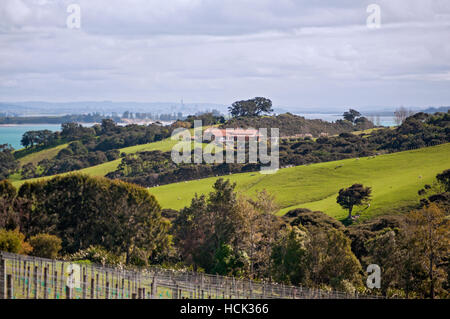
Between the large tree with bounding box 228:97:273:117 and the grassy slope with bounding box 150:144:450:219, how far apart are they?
77.2 metres

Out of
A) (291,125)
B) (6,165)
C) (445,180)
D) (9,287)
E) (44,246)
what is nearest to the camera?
(9,287)

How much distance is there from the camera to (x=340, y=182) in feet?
243

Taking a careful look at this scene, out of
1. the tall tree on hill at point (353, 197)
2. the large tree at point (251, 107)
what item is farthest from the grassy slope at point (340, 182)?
the large tree at point (251, 107)

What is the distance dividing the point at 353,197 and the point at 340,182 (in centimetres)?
1713

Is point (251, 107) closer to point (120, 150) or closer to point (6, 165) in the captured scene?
point (120, 150)

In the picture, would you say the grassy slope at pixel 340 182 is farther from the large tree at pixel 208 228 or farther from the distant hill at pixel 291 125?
the distant hill at pixel 291 125

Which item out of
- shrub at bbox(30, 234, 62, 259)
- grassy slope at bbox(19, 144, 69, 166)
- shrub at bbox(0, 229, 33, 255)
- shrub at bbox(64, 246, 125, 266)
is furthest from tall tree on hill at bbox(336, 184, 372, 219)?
grassy slope at bbox(19, 144, 69, 166)

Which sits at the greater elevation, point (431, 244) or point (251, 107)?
point (251, 107)

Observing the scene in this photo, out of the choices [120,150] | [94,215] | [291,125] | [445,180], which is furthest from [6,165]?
[445,180]

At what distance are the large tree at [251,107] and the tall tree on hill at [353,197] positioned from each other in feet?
349

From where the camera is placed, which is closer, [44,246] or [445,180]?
[44,246]

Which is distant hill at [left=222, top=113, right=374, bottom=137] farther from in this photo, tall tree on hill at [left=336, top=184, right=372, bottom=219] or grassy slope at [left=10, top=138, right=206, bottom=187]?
tall tree on hill at [left=336, top=184, right=372, bottom=219]

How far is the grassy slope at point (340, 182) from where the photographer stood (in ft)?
196

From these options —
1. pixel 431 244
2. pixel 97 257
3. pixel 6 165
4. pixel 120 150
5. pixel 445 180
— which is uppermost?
pixel 445 180
